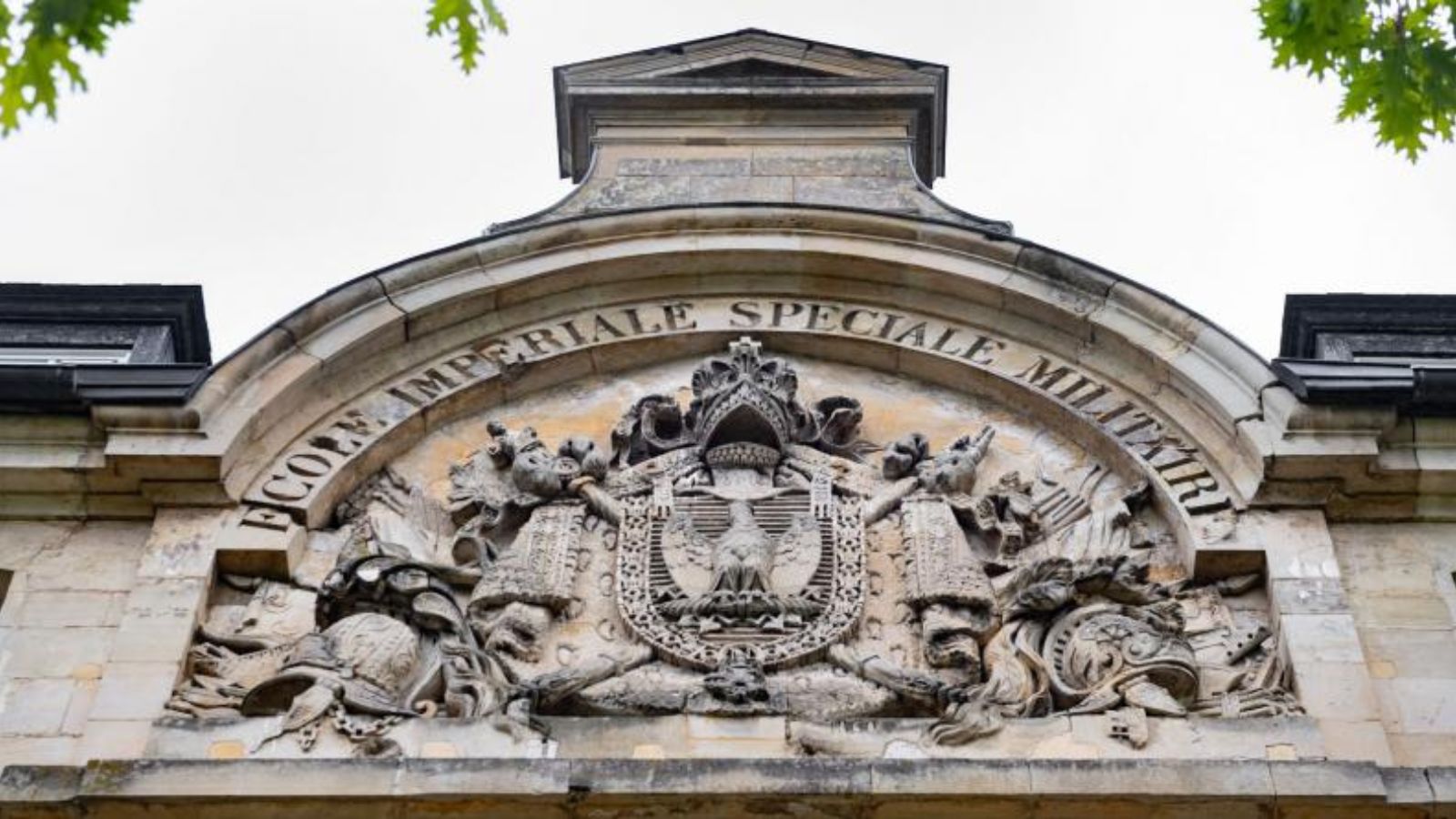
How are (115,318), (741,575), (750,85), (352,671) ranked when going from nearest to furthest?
1. (352,671)
2. (741,575)
3. (115,318)
4. (750,85)

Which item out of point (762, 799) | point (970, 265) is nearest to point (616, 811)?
point (762, 799)

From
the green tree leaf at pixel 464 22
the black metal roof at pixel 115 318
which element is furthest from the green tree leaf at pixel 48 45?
the black metal roof at pixel 115 318

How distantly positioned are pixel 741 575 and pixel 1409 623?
3.59 meters

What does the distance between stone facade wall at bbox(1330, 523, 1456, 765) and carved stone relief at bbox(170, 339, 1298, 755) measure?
1.78 ft

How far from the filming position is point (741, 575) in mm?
14391

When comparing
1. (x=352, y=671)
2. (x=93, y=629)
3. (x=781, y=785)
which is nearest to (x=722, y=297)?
(x=352, y=671)

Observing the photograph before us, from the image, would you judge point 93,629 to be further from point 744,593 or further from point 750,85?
point 750,85

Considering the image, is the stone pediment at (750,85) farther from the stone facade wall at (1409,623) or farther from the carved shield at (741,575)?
the stone facade wall at (1409,623)

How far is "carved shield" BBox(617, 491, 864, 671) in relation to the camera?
14.1 meters

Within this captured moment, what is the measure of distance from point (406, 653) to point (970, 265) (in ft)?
15.4

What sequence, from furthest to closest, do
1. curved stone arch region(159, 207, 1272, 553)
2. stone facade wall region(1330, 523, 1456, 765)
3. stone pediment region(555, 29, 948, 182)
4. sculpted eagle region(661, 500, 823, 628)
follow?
stone pediment region(555, 29, 948, 182) < curved stone arch region(159, 207, 1272, 553) < sculpted eagle region(661, 500, 823, 628) < stone facade wall region(1330, 523, 1456, 765)

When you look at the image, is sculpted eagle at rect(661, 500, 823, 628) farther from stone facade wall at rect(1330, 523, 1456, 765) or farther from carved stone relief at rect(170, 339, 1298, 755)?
stone facade wall at rect(1330, 523, 1456, 765)

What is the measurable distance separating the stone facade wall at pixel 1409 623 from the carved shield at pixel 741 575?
2.74 m

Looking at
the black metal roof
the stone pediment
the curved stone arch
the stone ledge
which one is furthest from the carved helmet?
the stone pediment
